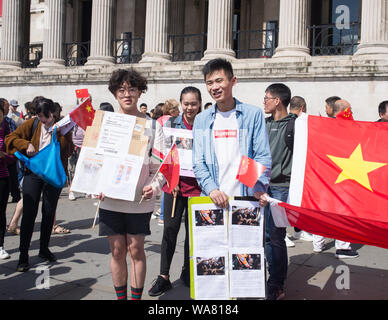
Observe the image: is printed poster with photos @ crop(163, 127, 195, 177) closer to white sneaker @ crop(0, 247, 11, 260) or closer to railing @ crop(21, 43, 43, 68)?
white sneaker @ crop(0, 247, 11, 260)

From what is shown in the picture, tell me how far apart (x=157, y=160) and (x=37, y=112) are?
257 centimetres

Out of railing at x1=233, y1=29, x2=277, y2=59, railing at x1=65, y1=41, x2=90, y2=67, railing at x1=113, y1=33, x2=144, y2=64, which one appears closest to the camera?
railing at x1=233, y1=29, x2=277, y2=59

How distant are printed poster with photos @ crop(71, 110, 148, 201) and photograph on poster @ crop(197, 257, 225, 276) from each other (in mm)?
783

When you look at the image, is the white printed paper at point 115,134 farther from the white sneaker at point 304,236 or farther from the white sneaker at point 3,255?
the white sneaker at point 304,236

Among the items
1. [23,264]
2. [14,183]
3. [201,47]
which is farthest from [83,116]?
[201,47]

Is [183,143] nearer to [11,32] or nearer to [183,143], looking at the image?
[183,143]

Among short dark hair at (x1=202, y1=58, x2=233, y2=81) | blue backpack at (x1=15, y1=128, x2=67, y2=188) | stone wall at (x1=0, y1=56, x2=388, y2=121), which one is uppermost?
stone wall at (x1=0, y1=56, x2=388, y2=121)

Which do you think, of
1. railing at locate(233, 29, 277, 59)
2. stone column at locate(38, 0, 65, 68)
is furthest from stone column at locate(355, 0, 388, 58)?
stone column at locate(38, 0, 65, 68)

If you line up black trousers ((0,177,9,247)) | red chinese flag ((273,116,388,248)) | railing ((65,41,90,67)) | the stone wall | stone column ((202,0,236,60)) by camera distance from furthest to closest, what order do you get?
1. railing ((65,41,90,67))
2. stone column ((202,0,236,60))
3. the stone wall
4. black trousers ((0,177,9,247))
5. red chinese flag ((273,116,388,248))

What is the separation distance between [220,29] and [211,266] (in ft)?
47.3

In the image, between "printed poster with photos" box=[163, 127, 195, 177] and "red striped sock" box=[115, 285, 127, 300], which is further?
"printed poster with photos" box=[163, 127, 195, 177]

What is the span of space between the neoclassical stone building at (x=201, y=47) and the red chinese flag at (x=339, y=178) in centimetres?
980

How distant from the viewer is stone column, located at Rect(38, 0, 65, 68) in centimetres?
2019
